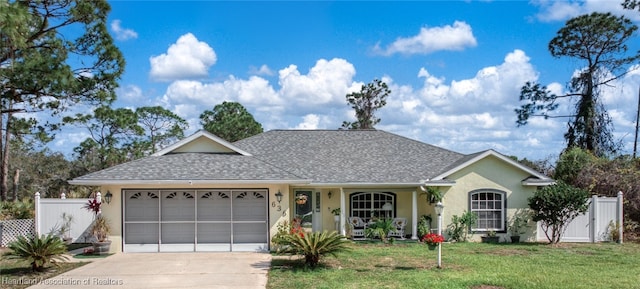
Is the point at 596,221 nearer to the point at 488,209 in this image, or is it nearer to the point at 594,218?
the point at 594,218

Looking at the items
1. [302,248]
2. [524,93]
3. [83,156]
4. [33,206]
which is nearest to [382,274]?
[302,248]

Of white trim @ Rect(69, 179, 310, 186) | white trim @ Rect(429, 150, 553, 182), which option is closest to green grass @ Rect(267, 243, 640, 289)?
white trim @ Rect(69, 179, 310, 186)

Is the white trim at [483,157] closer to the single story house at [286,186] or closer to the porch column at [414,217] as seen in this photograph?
the single story house at [286,186]

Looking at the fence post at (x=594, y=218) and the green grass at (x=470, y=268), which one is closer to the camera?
the green grass at (x=470, y=268)

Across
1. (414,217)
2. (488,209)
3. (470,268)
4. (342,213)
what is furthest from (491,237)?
(470,268)

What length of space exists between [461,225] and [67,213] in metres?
15.2

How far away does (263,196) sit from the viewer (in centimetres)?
1727

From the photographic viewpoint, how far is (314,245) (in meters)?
13.5

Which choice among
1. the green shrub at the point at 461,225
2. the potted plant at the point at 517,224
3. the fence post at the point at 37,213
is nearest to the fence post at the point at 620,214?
the potted plant at the point at 517,224

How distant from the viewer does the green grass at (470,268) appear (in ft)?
38.7

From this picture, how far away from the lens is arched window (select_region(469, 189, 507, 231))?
1989 centimetres

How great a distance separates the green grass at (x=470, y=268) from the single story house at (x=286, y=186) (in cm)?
232

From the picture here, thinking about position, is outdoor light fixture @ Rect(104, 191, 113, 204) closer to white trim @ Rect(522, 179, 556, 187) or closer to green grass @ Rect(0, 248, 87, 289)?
green grass @ Rect(0, 248, 87, 289)

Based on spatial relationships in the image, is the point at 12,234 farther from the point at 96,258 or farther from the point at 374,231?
the point at 374,231
